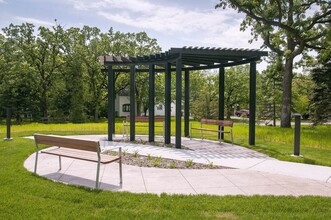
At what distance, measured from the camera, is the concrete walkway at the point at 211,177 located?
4902mm

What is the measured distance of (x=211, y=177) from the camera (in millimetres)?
5734

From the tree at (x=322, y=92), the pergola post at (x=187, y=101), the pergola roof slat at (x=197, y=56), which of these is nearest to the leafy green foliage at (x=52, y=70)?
the pergola post at (x=187, y=101)

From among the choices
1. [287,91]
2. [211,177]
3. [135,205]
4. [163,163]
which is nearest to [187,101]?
[163,163]

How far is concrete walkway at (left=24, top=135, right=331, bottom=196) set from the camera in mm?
4902

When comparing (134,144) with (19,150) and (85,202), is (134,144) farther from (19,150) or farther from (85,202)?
(85,202)

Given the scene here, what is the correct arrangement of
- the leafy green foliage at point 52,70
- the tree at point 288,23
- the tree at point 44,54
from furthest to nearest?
the tree at point 44,54, the leafy green foliage at point 52,70, the tree at point 288,23

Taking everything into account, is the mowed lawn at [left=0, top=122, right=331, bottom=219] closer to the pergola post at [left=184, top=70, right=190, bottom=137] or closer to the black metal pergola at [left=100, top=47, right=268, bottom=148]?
the black metal pergola at [left=100, top=47, right=268, bottom=148]

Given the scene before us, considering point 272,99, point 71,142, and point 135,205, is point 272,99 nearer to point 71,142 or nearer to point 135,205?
point 71,142

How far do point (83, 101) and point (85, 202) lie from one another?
27943mm

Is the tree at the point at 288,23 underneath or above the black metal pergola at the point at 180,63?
above

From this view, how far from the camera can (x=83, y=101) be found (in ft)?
100

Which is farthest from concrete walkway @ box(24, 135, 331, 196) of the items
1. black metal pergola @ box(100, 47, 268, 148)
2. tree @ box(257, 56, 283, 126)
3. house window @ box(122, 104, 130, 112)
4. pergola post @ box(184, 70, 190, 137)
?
house window @ box(122, 104, 130, 112)

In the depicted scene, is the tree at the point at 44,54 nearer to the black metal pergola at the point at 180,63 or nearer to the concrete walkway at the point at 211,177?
the black metal pergola at the point at 180,63

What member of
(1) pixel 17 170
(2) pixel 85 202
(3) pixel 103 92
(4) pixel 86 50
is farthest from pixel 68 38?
(2) pixel 85 202
